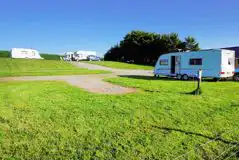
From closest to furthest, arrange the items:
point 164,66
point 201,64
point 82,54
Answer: point 201,64
point 164,66
point 82,54

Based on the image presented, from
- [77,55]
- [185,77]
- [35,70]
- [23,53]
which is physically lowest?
[185,77]

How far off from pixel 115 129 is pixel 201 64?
13.2 meters

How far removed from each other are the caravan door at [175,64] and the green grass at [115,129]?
1068 centimetres

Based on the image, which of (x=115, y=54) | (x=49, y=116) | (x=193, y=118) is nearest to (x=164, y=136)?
(x=193, y=118)

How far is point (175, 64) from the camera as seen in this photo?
59.9 ft

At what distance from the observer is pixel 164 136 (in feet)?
14.9

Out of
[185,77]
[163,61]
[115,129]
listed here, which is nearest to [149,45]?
[163,61]

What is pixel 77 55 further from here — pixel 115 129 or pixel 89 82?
pixel 115 129

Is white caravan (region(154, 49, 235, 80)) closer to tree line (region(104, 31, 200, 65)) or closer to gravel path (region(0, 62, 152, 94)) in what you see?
gravel path (region(0, 62, 152, 94))

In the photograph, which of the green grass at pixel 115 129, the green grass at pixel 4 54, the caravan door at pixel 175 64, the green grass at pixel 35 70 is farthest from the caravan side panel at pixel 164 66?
the green grass at pixel 4 54

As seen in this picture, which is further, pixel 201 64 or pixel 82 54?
pixel 82 54

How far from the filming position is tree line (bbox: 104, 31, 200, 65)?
47.6 m

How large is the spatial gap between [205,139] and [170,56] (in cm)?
1489

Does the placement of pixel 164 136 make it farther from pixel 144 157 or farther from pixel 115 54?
pixel 115 54
